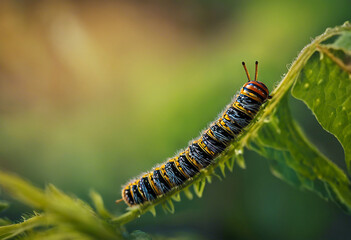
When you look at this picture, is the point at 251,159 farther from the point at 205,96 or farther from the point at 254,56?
the point at 254,56

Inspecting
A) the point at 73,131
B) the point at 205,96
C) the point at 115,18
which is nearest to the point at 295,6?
the point at 205,96

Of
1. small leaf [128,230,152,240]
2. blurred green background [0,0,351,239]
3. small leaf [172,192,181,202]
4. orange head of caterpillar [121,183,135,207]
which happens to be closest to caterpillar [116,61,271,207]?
orange head of caterpillar [121,183,135,207]

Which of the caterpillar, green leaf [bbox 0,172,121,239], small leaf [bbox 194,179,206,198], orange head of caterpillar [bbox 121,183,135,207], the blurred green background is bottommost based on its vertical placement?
green leaf [bbox 0,172,121,239]

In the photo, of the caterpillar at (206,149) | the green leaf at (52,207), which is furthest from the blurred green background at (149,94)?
the green leaf at (52,207)

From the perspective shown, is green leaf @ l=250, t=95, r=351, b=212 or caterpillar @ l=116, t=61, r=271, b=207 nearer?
green leaf @ l=250, t=95, r=351, b=212

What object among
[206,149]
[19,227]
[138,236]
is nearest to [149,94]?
[206,149]

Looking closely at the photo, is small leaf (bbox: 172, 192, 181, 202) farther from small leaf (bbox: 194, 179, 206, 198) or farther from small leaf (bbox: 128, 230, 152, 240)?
small leaf (bbox: 128, 230, 152, 240)

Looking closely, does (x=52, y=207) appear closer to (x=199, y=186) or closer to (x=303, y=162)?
(x=199, y=186)

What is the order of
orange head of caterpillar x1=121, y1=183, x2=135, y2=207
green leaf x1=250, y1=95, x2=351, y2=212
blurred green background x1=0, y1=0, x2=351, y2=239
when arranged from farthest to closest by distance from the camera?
blurred green background x1=0, y1=0, x2=351, y2=239, orange head of caterpillar x1=121, y1=183, x2=135, y2=207, green leaf x1=250, y1=95, x2=351, y2=212

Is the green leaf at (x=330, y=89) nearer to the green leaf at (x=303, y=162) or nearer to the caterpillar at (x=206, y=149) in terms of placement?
the green leaf at (x=303, y=162)
